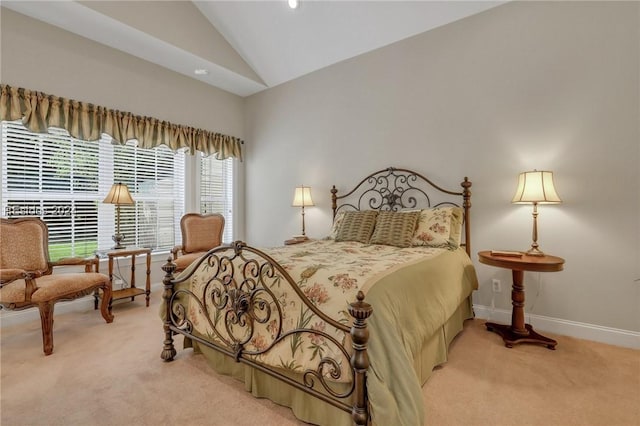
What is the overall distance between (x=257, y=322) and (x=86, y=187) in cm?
304

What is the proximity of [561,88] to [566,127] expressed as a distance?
1.13ft

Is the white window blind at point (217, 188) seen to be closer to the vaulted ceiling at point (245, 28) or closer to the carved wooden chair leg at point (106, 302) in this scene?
the vaulted ceiling at point (245, 28)

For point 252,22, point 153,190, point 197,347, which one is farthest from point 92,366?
point 252,22

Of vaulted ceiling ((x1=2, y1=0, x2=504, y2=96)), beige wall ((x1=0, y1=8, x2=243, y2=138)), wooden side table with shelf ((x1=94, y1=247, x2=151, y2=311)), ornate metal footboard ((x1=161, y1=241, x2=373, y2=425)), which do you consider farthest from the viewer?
wooden side table with shelf ((x1=94, y1=247, x2=151, y2=311))

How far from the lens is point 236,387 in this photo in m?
1.83

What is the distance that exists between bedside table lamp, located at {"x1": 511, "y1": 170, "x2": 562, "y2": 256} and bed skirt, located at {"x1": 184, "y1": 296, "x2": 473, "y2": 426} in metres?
1.10

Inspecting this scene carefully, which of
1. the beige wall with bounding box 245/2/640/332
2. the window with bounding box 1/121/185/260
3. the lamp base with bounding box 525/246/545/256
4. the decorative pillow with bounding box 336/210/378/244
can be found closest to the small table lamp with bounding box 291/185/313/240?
the beige wall with bounding box 245/2/640/332

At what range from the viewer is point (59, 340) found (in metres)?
2.51

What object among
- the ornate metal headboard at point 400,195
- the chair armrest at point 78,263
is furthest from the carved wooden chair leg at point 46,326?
the ornate metal headboard at point 400,195

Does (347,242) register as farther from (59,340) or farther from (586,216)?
(59,340)

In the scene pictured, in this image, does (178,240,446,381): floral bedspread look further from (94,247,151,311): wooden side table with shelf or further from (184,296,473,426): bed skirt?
(94,247,151,311): wooden side table with shelf

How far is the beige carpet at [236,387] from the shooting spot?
1.57m

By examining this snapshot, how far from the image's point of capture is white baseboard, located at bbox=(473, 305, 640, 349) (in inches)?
92.7

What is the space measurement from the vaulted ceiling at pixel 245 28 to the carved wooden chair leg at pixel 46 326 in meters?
2.73
